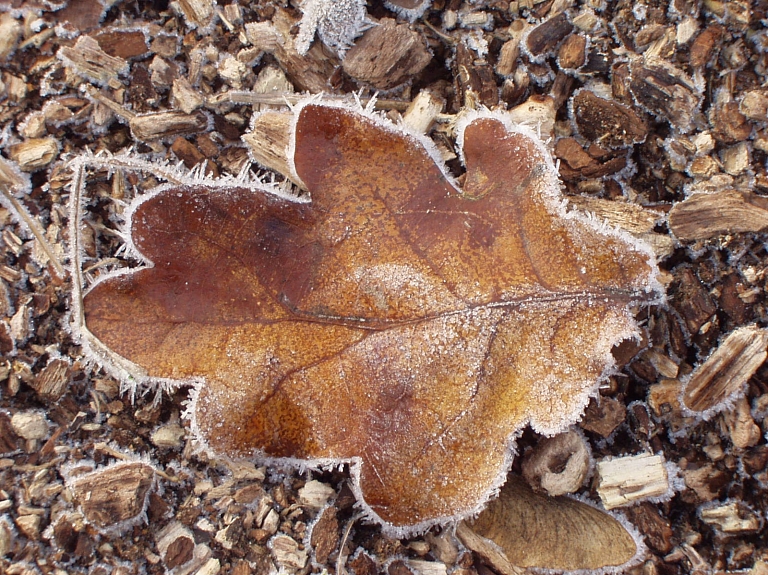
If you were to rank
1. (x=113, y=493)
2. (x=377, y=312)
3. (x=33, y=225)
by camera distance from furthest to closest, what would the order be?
1. (x=33, y=225)
2. (x=113, y=493)
3. (x=377, y=312)

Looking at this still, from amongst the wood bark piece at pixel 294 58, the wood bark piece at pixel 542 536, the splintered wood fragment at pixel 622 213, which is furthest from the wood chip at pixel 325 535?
the wood bark piece at pixel 294 58

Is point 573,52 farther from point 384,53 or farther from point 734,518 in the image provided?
point 734,518

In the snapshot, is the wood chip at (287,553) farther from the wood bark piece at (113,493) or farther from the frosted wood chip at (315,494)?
the wood bark piece at (113,493)

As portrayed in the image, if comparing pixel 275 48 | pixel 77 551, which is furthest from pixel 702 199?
pixel 77 551

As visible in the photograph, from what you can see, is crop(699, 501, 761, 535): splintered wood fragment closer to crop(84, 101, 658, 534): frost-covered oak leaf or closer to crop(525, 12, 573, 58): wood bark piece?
crop(84, 101, 658, 534): frost-covered oak leaf

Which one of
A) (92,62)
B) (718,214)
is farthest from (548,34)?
(92,62)
